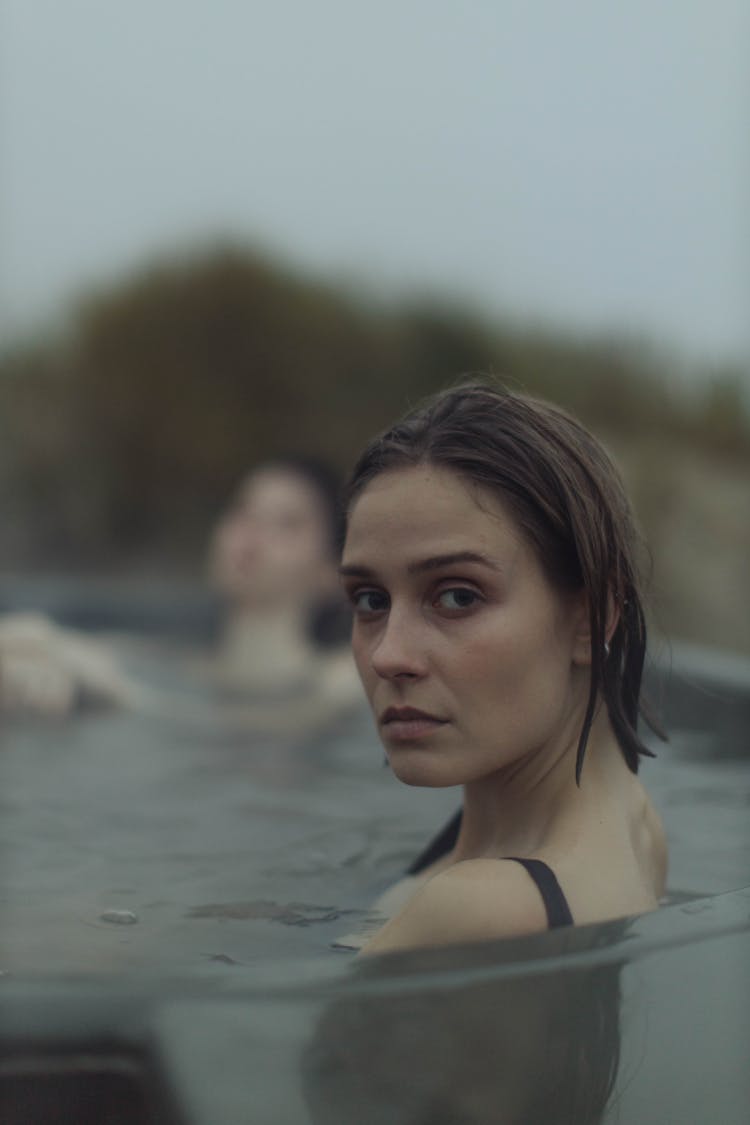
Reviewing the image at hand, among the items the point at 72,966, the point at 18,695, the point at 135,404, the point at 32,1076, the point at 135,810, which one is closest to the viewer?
the point at 32,1076

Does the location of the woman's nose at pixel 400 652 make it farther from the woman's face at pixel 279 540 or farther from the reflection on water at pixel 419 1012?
the woman's face at pixel 279 540

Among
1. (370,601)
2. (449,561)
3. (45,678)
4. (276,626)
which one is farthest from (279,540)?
(449,561)

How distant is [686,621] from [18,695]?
14.4 feet

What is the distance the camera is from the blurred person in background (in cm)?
437

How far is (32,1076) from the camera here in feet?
3.79

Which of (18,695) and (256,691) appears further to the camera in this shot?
(256,691)

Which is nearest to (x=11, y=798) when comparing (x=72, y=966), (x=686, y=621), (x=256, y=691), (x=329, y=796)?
(x=329, y=796)

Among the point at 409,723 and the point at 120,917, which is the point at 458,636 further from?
the point at 120,917

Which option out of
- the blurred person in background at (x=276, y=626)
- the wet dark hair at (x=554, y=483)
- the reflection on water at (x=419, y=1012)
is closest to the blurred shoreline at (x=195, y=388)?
the blurred person in background at (x=276, y=626)

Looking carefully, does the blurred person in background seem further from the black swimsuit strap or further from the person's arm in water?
the black swimsuit strap

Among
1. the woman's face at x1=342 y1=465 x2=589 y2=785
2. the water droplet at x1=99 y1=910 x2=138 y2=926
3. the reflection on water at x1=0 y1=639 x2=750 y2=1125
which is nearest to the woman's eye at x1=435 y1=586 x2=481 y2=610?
the woman's face at x1=342 y1=465 x2=589 y2=785

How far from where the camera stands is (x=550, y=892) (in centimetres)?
140

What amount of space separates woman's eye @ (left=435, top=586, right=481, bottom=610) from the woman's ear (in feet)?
0.41

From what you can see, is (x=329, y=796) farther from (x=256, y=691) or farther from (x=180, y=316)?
(x=180, y=316)
